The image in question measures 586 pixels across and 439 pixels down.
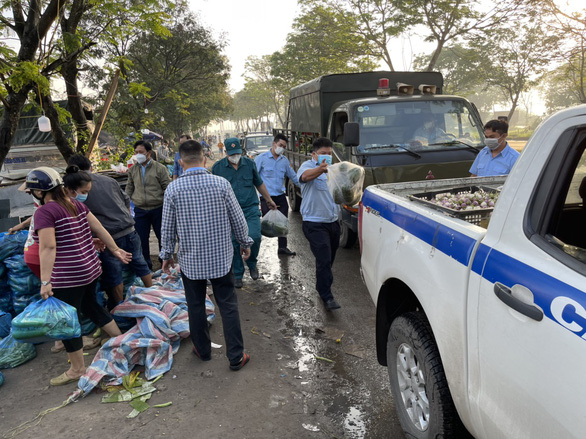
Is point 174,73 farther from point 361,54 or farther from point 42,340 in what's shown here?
point 42,340

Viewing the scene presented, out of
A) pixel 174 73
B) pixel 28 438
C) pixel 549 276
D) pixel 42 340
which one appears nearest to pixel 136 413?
pixel 28 438

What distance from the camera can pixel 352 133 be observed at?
5824 millimetres

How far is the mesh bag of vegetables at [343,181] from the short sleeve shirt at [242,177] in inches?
43.4

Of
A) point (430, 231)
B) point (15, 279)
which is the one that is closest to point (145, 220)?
point (15, 279)

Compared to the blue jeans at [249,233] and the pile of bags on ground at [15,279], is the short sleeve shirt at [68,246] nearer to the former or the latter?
the pile of bags on ground at [15,279]

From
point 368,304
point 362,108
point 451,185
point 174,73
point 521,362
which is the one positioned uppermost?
point 174,73

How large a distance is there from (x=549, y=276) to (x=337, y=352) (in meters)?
2.74

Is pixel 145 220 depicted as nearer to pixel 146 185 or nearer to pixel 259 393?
pixel 146 185

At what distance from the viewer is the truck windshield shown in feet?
20.6

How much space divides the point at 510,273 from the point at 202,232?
2.36 m

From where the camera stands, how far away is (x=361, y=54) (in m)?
19.9

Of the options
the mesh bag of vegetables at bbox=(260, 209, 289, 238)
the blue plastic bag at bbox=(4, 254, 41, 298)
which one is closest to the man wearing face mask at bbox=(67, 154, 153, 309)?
the blue plastic bag at bbox=(4, 254, 41, 298)

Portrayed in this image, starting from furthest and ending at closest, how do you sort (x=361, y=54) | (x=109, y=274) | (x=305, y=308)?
(x=361, y=54), (x=305, y=308), (x=109, y=274)

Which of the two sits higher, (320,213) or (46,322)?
(320,213)
